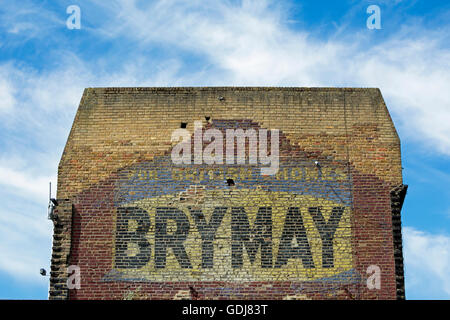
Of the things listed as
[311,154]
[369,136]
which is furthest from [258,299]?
[369,136]

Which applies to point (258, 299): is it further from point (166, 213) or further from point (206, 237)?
point (166, 213)

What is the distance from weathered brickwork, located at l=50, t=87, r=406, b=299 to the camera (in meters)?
16.2

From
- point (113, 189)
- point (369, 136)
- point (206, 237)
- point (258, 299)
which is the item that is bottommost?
point (258, 299)

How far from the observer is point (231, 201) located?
55.0ft

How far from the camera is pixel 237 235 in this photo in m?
16.5

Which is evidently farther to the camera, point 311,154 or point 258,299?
point 311,154

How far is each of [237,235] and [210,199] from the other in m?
1.06

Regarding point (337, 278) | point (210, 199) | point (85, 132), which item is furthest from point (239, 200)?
point (85, 132)

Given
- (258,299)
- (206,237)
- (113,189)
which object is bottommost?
(258,299)

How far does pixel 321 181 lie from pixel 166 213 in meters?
3.72

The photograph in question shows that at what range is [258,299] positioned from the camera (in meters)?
16.0

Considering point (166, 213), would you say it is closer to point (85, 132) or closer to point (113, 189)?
point (113, 189)

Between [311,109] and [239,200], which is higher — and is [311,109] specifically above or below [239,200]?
above

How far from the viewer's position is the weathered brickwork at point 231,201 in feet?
53.3
